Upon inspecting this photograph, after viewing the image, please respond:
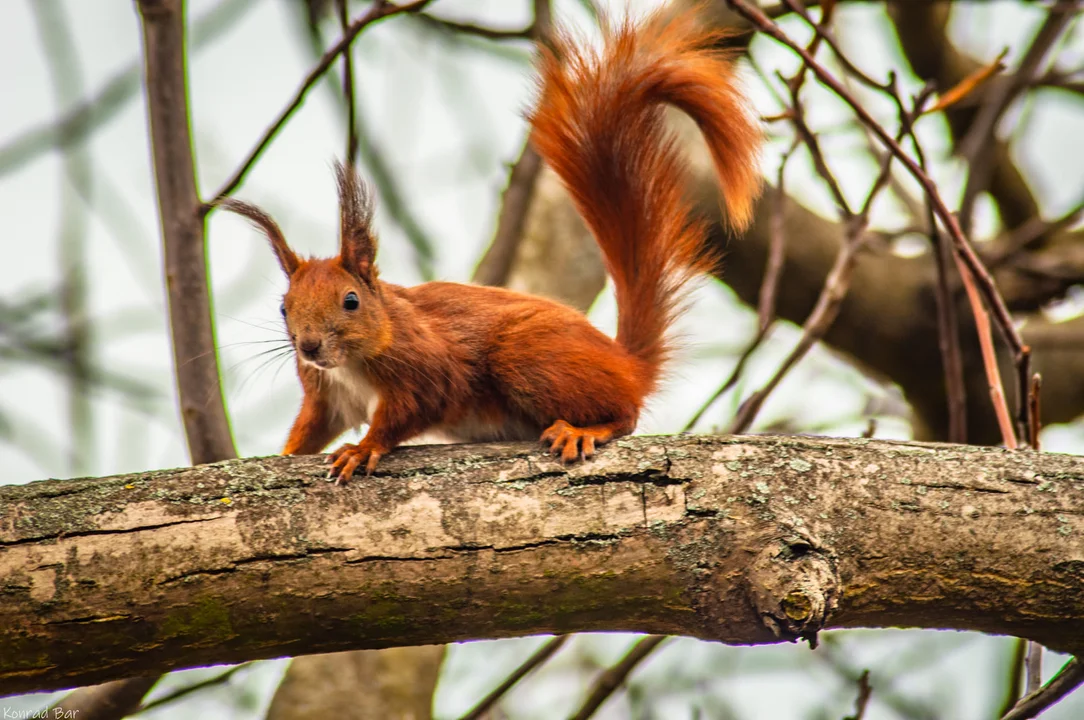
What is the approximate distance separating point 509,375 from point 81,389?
958 mm

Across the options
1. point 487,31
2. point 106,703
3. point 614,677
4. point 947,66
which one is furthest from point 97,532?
point 947,66

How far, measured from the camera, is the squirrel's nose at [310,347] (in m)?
2.11

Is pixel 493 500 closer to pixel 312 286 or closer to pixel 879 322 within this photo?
pixel 312 286

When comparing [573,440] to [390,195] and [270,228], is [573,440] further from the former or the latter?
[390,195]

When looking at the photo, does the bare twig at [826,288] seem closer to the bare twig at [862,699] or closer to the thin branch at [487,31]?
the bare twig at [862,699]

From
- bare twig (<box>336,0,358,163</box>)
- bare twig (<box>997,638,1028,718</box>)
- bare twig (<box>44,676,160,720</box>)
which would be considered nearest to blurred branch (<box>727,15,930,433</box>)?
bare twig (<box>997,638,1028,718</box>)

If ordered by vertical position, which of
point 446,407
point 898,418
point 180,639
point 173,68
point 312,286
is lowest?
point 180,639

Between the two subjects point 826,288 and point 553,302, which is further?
point 553,302

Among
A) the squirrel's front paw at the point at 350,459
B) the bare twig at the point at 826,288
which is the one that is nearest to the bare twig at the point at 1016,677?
the bare twig at the point at 826,288

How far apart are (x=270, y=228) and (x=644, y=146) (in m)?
0.83

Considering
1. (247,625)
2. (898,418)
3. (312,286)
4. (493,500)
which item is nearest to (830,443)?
(493,500)

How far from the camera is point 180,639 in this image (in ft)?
5.02

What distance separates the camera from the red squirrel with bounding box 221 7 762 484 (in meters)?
2.13

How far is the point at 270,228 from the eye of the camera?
7.47 feet
